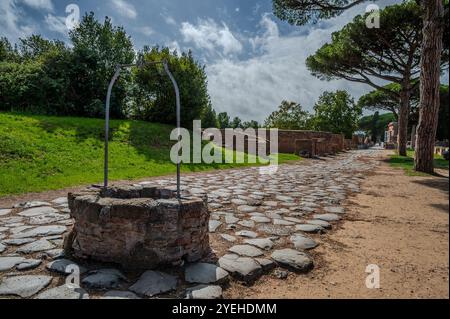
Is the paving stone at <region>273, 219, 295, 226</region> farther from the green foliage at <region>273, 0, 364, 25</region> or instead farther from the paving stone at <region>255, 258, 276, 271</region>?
the green foliage at <region>273, 0, 364, 25</region>

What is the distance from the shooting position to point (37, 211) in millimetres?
4457

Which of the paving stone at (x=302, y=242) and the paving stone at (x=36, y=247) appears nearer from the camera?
the paving stone at (x=36, y=247)

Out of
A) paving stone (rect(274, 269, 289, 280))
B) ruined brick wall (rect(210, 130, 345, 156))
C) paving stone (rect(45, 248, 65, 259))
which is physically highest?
ruined brick wall (rect(210, 130, 345, 156))

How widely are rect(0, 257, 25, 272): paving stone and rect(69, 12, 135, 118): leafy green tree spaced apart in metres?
15.6

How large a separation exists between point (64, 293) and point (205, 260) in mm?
1261

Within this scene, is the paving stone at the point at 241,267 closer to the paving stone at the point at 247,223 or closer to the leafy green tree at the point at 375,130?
the paving stone at the point at 247,223

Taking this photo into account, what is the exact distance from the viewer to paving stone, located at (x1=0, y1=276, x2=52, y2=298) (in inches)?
85.3

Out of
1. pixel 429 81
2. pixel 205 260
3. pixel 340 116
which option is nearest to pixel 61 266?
pixel 205 260

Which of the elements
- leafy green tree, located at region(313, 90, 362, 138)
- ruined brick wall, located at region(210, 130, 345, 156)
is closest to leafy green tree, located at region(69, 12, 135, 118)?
ruined brick wall, located at region(210, 130, 345, 156)

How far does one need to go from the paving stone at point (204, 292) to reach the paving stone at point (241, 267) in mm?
294

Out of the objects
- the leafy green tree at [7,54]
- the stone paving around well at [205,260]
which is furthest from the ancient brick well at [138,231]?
the leafy green tree at [7,54]

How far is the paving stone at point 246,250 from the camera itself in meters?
3.00
